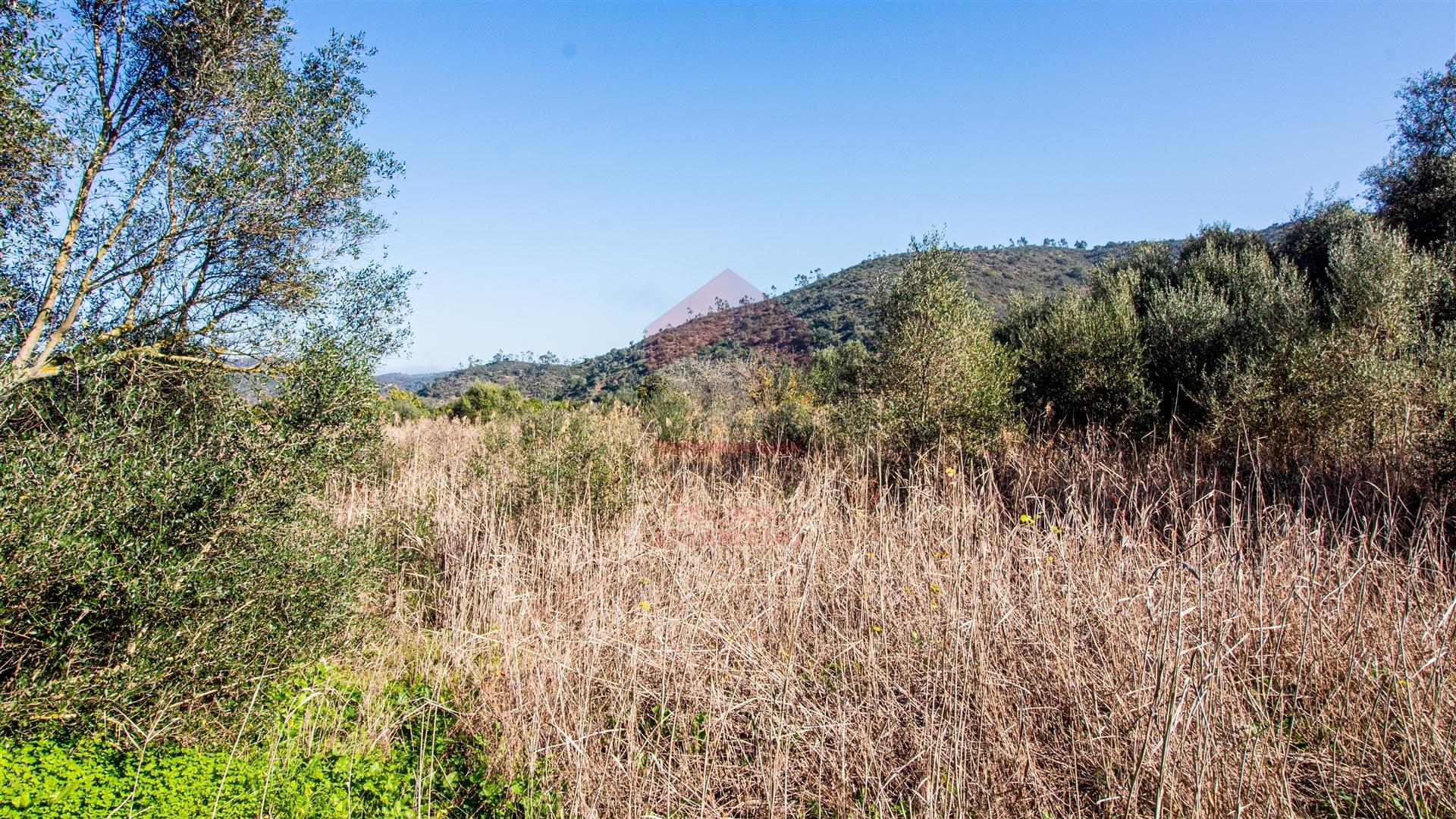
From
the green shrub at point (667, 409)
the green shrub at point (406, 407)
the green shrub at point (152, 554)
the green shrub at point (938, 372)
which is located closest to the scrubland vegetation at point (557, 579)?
the green shrub at point (152, 554)

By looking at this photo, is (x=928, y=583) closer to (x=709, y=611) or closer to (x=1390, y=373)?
(x=709, y=611)

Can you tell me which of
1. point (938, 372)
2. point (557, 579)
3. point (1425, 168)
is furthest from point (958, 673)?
point (1425, 168)

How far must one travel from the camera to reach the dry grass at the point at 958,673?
244 cm

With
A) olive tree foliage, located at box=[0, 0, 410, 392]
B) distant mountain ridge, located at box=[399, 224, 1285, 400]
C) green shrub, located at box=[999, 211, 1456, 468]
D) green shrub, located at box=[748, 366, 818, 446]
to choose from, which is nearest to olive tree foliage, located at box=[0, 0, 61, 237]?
olive tree foliage, located at box=[0, 0, 410, 392]

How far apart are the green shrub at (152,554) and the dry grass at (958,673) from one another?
3.58 ft

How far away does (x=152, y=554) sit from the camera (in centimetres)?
336

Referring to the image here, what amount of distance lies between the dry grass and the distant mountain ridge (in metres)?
27.1

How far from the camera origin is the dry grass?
244 cm

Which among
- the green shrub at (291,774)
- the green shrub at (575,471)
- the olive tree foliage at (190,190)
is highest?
the olive tree foliage at (190,190)

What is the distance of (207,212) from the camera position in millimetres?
5918

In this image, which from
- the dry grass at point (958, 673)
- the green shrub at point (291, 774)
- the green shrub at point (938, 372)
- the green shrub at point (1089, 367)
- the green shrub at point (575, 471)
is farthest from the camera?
the green shrub at point (1089, 367)

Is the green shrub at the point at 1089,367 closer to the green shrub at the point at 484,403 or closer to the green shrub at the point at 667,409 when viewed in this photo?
the green shrub at the point at 667,409

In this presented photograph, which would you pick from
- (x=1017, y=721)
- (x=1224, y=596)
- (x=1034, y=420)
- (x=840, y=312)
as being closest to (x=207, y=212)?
(x=1017, y=721)

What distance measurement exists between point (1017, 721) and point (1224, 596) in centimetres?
144
